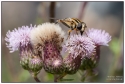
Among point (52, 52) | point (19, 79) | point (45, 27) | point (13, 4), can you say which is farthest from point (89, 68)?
point (13, 4)

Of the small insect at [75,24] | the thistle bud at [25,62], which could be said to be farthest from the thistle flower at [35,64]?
the small insect at [75,24]

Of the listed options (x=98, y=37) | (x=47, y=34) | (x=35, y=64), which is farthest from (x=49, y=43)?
(x=98, y=37)

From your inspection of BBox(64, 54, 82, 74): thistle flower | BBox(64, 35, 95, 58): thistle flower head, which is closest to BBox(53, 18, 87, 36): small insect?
BBox(64, 35, 95, 58): thistle flower head

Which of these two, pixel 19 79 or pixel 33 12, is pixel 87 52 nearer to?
pixel 19 79

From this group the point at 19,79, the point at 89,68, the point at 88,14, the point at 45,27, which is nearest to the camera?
the point at 45,27

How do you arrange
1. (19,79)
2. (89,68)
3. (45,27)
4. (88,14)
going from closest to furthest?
(45,27) → (89,68) → (19,79) → (88,14)

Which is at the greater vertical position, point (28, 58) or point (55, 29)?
point (55, 29)

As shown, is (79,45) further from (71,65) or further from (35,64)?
(35,64)
